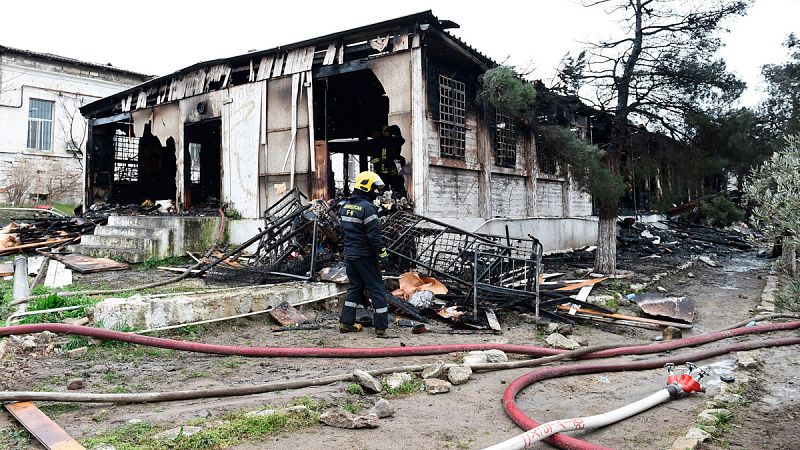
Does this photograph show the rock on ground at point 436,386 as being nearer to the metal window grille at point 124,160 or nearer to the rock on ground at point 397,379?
the rock on ground at point 397,379

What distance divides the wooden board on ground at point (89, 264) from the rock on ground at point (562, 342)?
27.9ft

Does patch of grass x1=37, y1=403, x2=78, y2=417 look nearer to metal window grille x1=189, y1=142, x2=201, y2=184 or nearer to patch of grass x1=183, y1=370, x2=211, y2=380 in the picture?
patch of grass x1=183, y1=370, x2=211, y2=380

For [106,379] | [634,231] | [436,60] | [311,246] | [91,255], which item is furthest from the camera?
[634,231]

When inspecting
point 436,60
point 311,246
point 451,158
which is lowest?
point 311,246

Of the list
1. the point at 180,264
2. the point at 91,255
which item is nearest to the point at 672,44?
the point at 180,264

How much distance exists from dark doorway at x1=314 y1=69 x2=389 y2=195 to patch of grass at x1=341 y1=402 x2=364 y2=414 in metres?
8.01

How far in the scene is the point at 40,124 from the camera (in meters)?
21.6

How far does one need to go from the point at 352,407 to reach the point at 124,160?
1726cm

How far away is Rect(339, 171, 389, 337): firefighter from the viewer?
648cm

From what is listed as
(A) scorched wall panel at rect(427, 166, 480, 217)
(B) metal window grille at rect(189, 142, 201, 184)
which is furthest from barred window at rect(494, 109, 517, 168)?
(B) metal window grille at rect(189, 142, 201, 184)

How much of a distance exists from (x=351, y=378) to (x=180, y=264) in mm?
7749

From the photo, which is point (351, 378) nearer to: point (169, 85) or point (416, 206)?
point (416, 206)

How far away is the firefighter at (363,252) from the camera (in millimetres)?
6477

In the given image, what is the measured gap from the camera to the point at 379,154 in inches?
633
